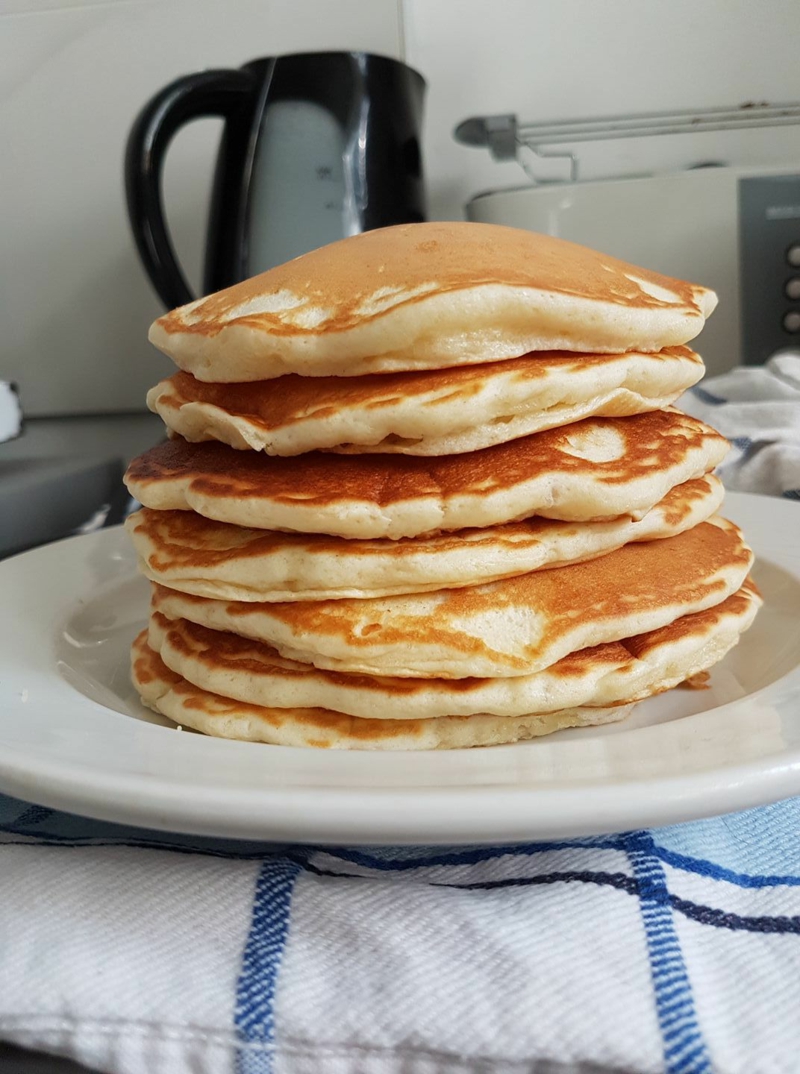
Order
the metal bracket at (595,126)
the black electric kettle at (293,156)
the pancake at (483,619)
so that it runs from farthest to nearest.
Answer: the metal bracket at (595,126)
the black electric kettle at (293,156)
the pancake at (483,619)

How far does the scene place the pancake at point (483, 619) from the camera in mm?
715

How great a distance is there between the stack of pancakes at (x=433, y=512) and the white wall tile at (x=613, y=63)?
1.51 metres

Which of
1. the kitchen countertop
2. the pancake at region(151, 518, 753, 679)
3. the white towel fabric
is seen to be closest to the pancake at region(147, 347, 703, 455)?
the pancake at region(151, 518, 753, 679)

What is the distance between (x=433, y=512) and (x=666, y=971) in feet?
1.16

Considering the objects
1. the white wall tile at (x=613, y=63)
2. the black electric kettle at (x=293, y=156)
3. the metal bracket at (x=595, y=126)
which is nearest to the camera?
the black electric kettle at (x=293, y=156)

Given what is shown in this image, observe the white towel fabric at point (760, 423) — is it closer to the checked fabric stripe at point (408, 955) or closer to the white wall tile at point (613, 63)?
the white wall tile at point (613, 63)

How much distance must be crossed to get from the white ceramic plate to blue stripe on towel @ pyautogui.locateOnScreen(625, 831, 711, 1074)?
82 mm

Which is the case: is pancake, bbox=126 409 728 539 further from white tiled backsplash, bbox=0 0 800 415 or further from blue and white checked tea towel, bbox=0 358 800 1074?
white tiled backsplash, bbox=0 0 800 415

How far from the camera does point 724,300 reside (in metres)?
1.89

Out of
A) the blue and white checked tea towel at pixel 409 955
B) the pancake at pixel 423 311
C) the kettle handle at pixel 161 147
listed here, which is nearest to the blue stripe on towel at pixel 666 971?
the blue and white checked tea towel at pixel 409 955

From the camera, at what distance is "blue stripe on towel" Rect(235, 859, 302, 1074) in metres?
0.52

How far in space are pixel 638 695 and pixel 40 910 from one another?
0.47 m

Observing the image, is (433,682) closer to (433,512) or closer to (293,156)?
(433,512)

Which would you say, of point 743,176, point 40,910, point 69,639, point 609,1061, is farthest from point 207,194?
point 609,1061
